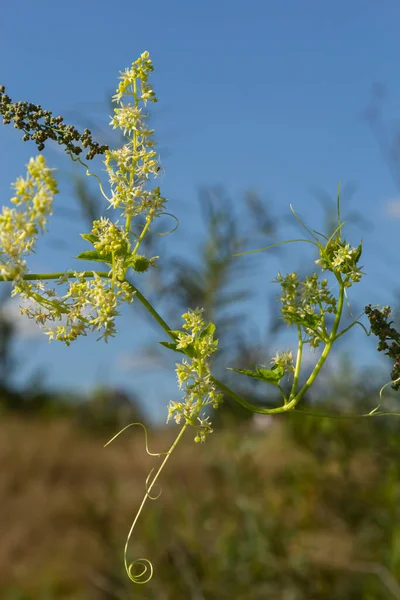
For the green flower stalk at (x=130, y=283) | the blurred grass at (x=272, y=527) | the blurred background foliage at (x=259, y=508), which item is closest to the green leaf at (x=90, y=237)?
the green flower stalk at (x=130, y=283)

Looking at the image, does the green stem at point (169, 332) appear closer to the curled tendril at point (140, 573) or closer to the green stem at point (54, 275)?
the green stem at point (54, 275)

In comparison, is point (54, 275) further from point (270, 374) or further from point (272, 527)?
point (272, 527)

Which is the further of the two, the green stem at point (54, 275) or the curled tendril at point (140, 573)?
the curled tendril at point (140, 573)

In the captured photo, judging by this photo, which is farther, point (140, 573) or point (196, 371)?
point (140, 573)

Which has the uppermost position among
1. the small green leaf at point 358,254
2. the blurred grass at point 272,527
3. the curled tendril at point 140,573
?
the blurred grass at point 272,527

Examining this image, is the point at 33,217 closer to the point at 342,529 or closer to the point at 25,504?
the point at 342,529

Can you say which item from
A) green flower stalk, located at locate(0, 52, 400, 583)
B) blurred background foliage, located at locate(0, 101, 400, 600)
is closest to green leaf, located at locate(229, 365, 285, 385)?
green flower stalk, located at locate(0, 52, 400, 583)

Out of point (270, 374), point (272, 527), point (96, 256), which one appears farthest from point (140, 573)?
point (96, 256)

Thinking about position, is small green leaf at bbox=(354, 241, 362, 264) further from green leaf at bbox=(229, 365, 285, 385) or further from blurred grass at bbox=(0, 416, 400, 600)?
blurred grass at bbox=(0, 416, 400, 600)

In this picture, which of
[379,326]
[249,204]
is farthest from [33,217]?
[249,204]

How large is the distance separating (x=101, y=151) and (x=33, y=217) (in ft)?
0.51

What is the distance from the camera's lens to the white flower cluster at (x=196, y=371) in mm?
830

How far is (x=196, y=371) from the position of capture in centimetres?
84

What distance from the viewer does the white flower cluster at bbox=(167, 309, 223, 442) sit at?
2.72 ft
